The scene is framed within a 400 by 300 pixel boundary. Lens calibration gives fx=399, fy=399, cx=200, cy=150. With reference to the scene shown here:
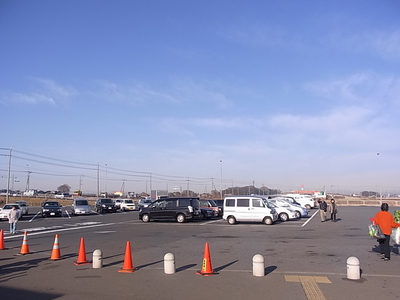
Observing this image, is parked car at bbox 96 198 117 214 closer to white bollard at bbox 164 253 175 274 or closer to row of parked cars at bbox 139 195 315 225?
row of parked cars at bbox 139 195 315 225

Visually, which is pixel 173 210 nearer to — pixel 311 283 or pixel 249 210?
pixel 249 210

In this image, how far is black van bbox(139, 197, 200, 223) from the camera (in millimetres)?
28500

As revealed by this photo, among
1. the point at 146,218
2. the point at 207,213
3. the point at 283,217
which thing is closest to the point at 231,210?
the point at 283,217

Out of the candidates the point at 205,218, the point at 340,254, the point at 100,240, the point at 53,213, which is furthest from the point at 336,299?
the point at 53,213

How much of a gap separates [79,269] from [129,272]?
151cm

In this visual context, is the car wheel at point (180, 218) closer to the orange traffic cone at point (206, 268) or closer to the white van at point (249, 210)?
the white van at point (249, 210)

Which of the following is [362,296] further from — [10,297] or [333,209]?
[333,209]

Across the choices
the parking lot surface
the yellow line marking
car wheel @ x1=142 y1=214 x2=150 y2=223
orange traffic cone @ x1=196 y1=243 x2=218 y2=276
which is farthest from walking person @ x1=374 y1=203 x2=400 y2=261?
car wheel @ x1=142 y1=214 x2=150 y2=223

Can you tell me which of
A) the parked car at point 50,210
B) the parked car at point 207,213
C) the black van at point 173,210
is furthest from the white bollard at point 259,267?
the parked car at point 50,210

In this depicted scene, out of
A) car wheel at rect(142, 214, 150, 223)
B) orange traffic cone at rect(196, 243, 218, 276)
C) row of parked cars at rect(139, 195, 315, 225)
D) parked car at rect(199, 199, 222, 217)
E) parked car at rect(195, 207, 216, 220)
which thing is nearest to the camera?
orange traffic cone at rect(196, 243, 218, 276)

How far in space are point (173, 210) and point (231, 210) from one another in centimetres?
452

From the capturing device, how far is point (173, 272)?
991cm

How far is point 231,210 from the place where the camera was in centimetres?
2680

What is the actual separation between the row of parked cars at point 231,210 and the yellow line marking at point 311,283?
16.6 meters
